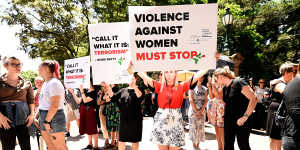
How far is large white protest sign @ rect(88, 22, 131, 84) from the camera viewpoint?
3846 mm

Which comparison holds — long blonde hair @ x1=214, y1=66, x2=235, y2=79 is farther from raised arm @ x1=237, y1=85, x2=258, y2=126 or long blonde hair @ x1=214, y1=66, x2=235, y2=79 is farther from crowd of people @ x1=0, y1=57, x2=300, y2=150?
raised arm @ x1=237, y1=85, x2=258, y2=126

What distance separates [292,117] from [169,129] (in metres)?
1.66

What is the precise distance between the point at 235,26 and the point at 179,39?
63.1ft

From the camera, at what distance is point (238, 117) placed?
3.67 metres

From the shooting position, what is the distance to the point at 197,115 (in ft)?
16.8

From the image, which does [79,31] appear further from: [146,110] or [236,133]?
[236,133]

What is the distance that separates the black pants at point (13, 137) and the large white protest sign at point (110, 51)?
155 cm

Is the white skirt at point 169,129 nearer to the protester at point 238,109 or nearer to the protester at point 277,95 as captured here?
the protester at point 238,109

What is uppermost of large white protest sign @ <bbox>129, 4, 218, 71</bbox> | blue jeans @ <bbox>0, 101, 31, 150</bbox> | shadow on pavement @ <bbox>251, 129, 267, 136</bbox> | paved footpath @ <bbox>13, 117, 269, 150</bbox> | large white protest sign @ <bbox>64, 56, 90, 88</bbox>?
large white protest sign @ <bbox>129, 4, 218, 71</bbox>

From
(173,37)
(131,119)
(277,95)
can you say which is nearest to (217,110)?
(277,95)

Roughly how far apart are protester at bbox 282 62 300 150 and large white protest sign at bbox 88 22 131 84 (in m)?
2.51

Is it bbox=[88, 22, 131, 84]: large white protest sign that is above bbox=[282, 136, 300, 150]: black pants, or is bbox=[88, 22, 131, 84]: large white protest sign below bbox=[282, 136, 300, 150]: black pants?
above

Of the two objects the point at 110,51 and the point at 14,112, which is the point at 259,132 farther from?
the point at 14,112

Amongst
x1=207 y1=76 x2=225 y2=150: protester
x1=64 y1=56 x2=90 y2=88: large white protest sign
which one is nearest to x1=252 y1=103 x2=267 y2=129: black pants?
x1=207 y1=76 x2=225 y2=150: protester
